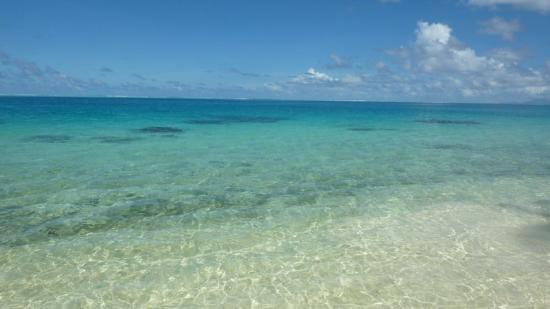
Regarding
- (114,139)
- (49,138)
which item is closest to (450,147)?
(114,139)

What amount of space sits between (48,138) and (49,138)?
7cm

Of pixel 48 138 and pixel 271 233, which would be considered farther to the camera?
pixel 48 138

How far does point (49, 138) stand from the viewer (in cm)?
3173

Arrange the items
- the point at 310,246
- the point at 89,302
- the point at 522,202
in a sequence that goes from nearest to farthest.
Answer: the point at 89,302 → the point at 310,246 → the point at 522,202

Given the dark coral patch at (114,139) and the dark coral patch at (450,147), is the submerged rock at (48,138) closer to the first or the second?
the dark coral patch at (114,139)

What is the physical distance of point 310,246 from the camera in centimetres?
1076

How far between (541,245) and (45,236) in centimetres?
1505

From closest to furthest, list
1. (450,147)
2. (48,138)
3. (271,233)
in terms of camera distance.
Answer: (271,233)
(450,147)
(48,138)

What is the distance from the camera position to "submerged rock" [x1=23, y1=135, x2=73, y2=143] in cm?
3005

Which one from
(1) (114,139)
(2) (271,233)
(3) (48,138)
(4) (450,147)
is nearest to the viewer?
(2) (271,233)

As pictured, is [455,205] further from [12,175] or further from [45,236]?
[12,175]

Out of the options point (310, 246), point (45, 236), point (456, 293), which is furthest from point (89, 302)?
point (456, 293)

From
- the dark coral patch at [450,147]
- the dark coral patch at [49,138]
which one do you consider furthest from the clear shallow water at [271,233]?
the dark coral patch at [49,138]

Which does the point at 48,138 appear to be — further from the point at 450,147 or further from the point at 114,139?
the point at 450,147
